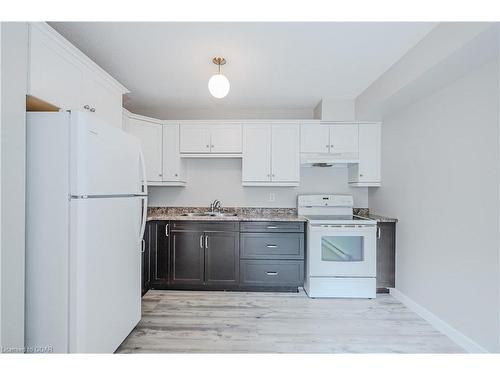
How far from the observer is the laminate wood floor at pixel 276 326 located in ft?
6.85

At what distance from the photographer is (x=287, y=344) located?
83.8 inches

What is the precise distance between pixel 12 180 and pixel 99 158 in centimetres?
42

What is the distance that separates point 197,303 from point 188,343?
0.77 m

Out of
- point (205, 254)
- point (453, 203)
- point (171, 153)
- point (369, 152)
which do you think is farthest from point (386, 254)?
point (171, 153)

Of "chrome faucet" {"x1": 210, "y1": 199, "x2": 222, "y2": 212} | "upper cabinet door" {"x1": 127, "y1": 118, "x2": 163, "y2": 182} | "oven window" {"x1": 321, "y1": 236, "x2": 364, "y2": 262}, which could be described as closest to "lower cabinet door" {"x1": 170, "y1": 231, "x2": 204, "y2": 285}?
"chrome faucet" {"x1": 210, "y1": 199, "x2": 222, "y2": 212}

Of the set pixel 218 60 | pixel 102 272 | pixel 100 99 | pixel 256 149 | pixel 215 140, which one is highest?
pixel 218 60

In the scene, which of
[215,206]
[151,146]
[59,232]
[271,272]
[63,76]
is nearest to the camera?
[59,232]

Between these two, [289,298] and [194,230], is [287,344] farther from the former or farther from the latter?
[194,230]

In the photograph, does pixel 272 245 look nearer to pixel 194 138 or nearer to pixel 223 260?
pixel 223 260

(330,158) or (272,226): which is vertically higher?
(330,158)

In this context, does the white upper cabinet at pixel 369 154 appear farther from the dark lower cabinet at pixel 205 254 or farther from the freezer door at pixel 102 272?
the freezer door at pixel 102 272

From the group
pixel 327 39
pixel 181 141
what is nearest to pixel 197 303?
pixel 181 141

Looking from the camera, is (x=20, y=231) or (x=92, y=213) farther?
(x=92, y=213)

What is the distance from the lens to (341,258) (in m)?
3.08
